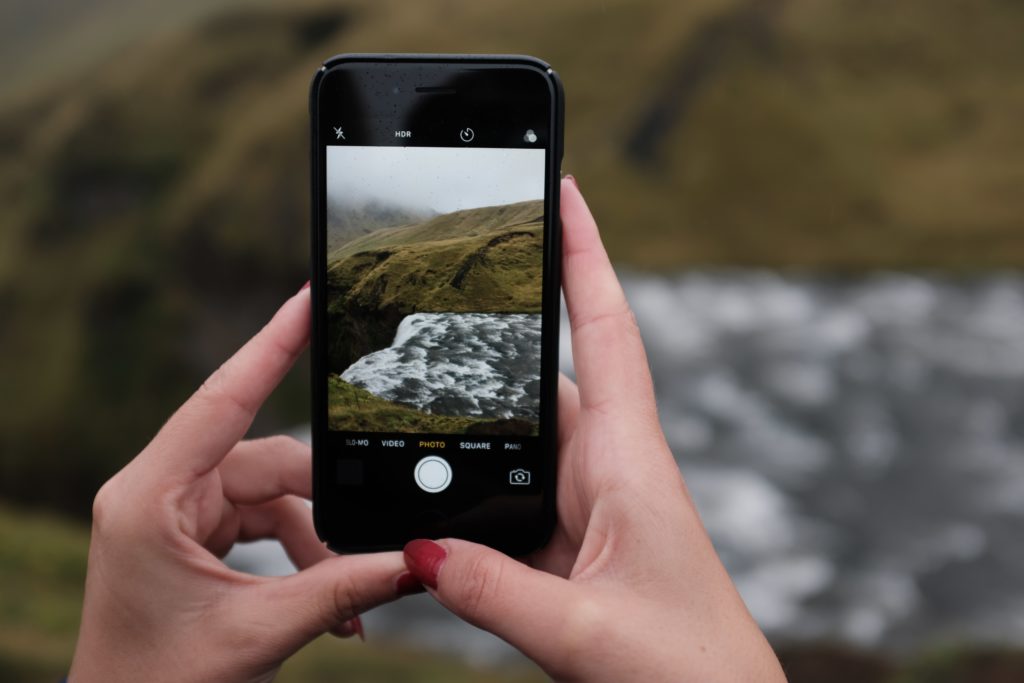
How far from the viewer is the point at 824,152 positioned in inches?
202

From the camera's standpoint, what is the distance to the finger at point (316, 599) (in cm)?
103

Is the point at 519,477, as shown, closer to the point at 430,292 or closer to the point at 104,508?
the point at 430,292

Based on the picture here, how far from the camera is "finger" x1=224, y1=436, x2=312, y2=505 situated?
4.20 ft

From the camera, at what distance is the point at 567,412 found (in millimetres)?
1239

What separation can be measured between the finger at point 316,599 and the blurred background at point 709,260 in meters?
2.13

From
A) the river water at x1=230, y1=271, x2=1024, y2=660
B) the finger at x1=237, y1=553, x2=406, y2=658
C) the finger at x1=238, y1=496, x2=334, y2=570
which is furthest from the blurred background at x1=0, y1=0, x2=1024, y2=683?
the finger at x1=237, y1=553, x2=406, y2=658

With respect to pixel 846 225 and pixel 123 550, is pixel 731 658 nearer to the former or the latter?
pixel 123 550

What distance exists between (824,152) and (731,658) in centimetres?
474

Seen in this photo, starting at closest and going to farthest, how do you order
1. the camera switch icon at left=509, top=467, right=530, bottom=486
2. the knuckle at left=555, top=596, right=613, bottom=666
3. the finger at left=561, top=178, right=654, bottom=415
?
the knuckle at left=555, top=596, right=613, bottom=666 < the finger at left=561, top=178, right=654, bottom=415 < the camera switch icon at left=509, top=467, right=530, bottom=486

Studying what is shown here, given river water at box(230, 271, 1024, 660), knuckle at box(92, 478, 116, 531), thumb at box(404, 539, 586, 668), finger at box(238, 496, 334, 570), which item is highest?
knuckle at box(92, 478, 116, 531)

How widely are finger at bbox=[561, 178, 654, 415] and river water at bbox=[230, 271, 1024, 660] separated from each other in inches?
95.2

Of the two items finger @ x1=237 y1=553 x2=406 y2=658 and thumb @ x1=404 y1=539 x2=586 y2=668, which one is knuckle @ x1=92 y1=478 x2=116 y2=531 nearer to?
finger @ x1=237 y1=553 x2=406 y2=658

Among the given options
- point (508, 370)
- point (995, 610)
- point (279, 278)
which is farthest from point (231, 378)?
point (279, 278)

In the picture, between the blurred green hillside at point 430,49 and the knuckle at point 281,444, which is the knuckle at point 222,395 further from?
the blurred green hillside at point 430,49
